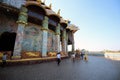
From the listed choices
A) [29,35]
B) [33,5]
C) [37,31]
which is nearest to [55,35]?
[37,31]

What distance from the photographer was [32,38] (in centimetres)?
1224

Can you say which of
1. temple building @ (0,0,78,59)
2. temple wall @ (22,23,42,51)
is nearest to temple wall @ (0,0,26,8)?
temple building @ (0,0,78,59)

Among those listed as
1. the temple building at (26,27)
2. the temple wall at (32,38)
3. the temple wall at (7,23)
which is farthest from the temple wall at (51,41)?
the temple wall at (7,23)

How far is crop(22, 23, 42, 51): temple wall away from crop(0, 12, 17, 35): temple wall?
237cm

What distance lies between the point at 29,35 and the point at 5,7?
14.3 feet

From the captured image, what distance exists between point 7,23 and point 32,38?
4.14 m

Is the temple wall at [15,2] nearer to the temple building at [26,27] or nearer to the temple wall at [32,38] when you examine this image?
the temple building at [26,27]

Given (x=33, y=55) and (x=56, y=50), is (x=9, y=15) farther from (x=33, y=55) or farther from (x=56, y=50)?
(x=56, y=50)

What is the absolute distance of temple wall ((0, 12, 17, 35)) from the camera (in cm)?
1182

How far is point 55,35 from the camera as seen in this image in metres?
16.0

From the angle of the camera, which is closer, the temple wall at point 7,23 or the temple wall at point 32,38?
the temple wall at point 32,38

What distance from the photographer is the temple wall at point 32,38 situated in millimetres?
11523

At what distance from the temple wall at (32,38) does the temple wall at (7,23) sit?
7.76ft

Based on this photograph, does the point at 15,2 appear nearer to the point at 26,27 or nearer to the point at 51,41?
the point at 26,27
